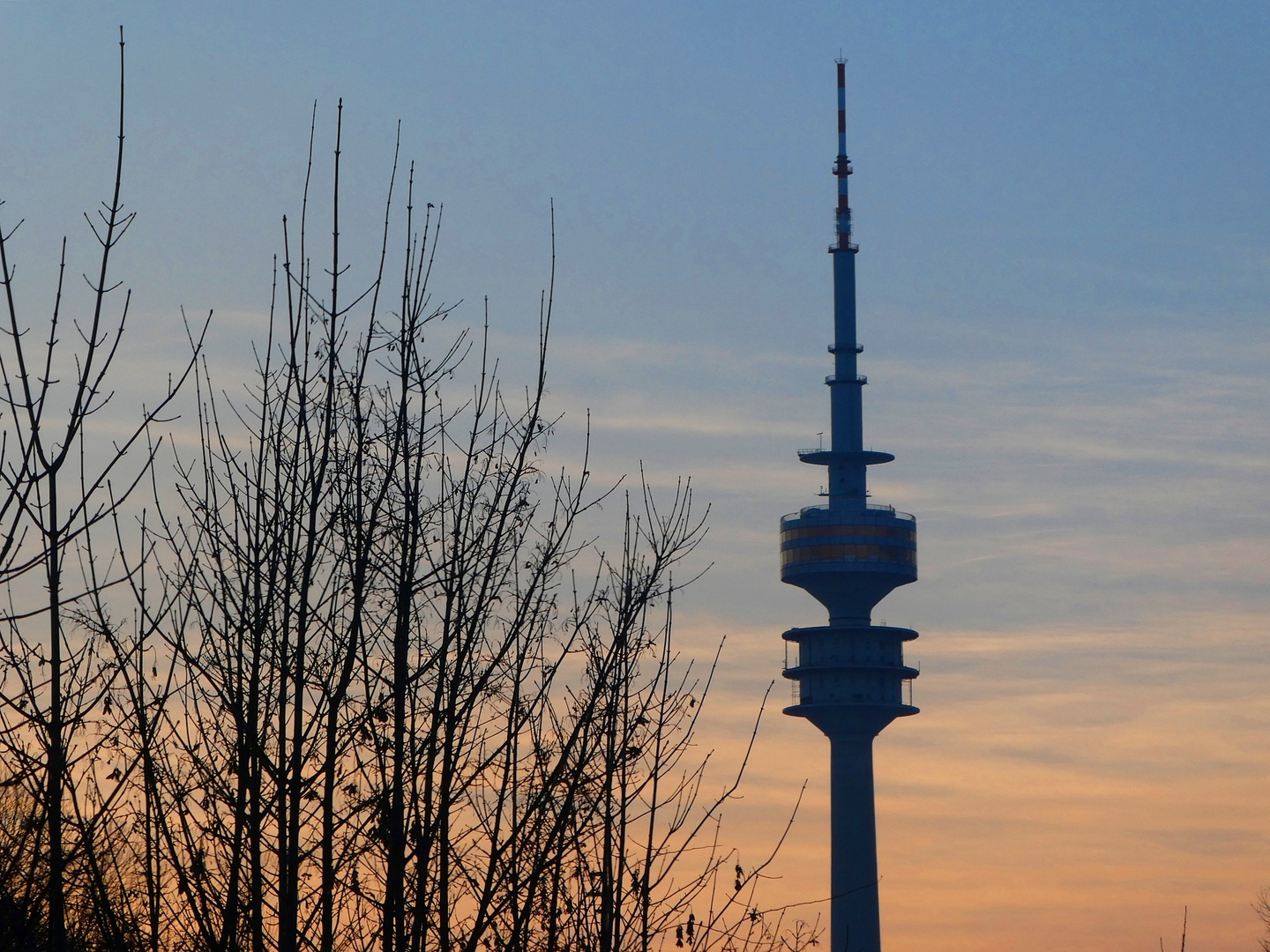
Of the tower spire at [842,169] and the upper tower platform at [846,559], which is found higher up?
the tower spire at [842,169]

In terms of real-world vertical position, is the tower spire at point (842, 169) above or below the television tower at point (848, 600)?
above

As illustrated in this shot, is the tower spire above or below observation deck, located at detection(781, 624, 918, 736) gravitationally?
above

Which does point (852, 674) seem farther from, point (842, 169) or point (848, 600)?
point (842, 169)

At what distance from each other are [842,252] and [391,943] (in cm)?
11875

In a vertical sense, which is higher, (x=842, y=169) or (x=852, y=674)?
(x=842, y=169)

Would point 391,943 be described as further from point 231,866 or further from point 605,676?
point 605,676

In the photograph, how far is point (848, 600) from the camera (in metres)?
124

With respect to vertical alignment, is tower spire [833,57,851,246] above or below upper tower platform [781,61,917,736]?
above

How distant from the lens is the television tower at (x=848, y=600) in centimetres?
12238

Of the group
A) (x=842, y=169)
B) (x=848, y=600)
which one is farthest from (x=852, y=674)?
(x=842, y=169)

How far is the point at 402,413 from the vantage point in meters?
8.91

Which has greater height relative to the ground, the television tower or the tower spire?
the tower spire

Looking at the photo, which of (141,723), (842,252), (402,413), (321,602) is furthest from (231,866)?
(842,252)

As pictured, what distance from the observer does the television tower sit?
12238 centimetres
